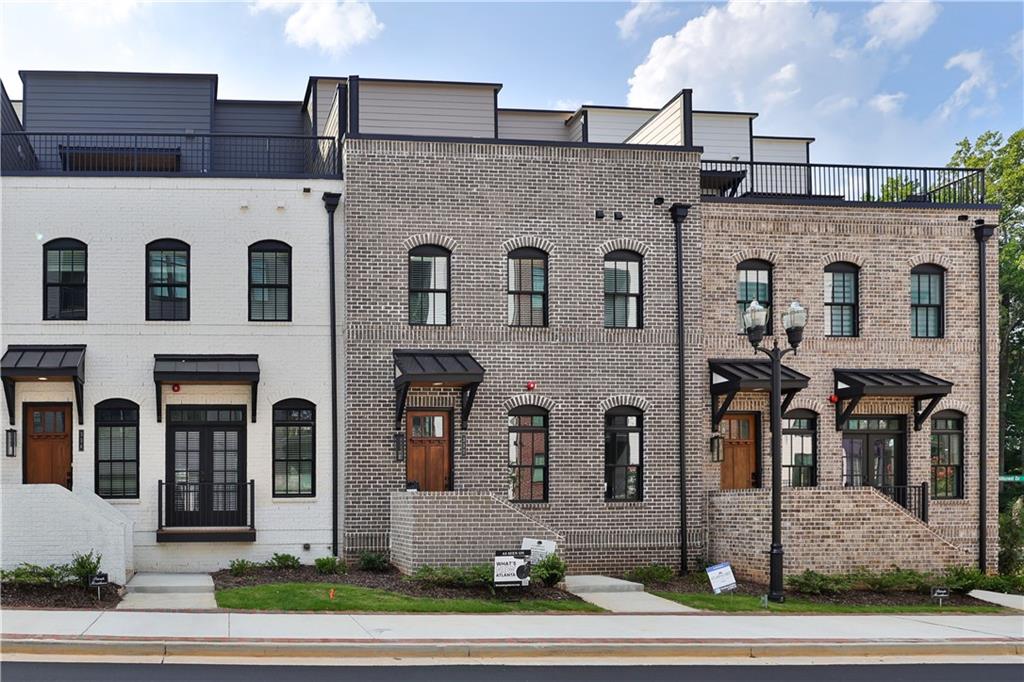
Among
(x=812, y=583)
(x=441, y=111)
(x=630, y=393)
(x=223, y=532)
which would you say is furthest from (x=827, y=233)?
(x=223, y=532)

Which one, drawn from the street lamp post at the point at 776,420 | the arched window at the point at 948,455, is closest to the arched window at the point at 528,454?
the street lamp post at the point at 776,420

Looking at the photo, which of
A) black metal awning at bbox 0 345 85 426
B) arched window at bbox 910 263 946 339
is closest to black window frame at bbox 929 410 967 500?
arched window at bbox 910 263 946 339

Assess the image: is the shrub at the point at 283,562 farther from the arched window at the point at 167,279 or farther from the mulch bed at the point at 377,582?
the arched window at the point at 167,279

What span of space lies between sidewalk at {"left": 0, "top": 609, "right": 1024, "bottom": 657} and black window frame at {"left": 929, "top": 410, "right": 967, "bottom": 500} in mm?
8017

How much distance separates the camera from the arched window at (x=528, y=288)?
23859 millimetres

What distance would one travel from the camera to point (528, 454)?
23641mm

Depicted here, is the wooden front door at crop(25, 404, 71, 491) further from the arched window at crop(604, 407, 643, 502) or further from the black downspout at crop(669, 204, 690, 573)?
the black downspout at crop(669, 204, 690, 573)

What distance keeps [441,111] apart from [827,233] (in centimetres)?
1048

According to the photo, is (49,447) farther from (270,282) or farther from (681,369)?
(681,369)

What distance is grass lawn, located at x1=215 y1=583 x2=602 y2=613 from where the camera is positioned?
1741 cm

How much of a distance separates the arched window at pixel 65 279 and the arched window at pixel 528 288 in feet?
27.1

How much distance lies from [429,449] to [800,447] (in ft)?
27.1

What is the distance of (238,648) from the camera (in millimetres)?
13945

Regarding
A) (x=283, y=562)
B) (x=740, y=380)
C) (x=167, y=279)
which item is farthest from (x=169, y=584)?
(x=740, y=380)
